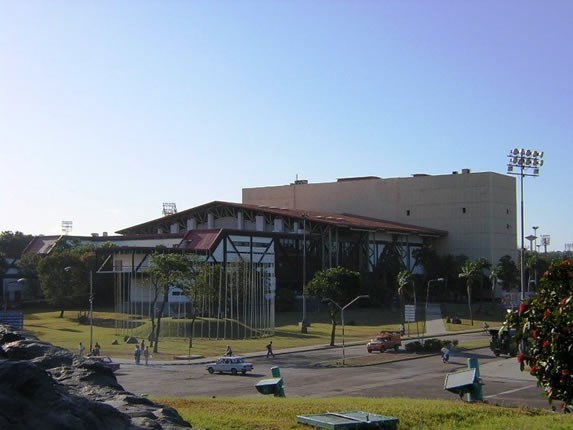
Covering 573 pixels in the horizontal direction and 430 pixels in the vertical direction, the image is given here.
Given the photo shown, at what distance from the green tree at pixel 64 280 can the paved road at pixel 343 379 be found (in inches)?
1656

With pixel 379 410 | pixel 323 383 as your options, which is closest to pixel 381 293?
pixel 323 383

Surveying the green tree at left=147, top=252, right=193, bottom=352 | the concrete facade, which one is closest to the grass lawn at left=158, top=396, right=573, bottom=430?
the green tree at left=147, top=252, right=193, bottom=352

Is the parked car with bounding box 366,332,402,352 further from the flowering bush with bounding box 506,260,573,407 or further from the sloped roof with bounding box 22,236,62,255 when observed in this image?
the sloped roof with bounding box 22,236,62,255

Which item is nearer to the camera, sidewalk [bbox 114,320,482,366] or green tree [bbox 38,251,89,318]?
sidewalk [bbox 114,320,482,366]

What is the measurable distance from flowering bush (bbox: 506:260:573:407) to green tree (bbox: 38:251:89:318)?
8546 cm

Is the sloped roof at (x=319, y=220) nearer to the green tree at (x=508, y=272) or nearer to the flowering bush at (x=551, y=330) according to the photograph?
the green tree at (x=508, y=272)

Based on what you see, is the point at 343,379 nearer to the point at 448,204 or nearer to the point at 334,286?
the point at 334,286

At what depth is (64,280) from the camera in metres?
92.4

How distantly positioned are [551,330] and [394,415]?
19.1ft

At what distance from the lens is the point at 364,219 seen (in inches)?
5079

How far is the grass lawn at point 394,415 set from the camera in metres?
13.8

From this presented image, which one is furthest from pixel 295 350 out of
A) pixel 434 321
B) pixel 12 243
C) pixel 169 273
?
pixel 12 243

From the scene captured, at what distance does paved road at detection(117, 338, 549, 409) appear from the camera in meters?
35.0

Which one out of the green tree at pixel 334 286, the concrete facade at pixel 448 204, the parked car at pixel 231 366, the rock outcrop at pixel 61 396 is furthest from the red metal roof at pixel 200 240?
the rock outcrop at pixel 61 396
